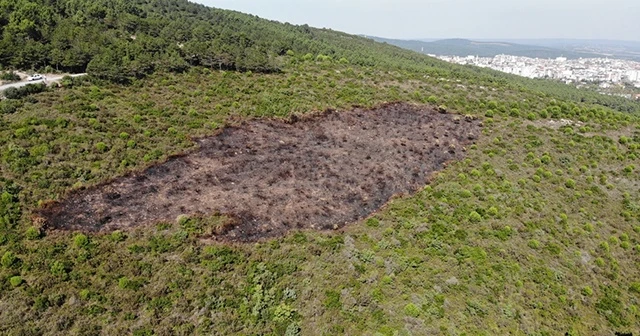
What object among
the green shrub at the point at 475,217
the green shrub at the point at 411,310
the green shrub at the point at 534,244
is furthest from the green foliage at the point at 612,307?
the green shrub at the point at 411,310

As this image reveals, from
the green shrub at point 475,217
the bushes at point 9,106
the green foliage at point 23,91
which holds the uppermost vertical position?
the green foliage at point 23,91

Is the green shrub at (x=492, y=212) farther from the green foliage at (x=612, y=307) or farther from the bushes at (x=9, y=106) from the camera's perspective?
the bushes at (x=9, y=106)

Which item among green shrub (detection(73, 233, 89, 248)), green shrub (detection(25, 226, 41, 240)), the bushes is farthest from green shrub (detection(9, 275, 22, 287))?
the bushes

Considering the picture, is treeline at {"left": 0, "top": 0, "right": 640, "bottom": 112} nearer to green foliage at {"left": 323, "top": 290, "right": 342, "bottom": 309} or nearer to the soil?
the soil

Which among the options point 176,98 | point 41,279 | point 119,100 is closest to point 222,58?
point 176,98

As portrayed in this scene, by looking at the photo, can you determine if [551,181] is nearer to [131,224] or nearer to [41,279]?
[131,224]

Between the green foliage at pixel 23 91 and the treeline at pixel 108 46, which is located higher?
the treeline at pixel 108 46
